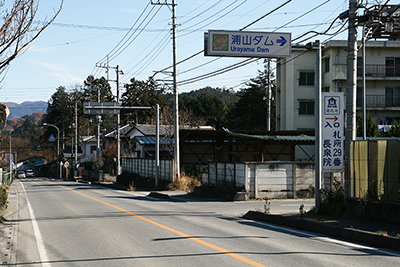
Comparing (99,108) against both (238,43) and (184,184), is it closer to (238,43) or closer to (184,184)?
(184,184)

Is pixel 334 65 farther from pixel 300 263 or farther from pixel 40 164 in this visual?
pixel 40 164

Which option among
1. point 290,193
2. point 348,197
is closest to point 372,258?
point 348,197

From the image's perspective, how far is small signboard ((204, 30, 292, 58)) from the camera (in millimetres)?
12852

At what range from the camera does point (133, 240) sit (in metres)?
9.42

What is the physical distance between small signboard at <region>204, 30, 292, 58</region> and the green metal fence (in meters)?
3.99

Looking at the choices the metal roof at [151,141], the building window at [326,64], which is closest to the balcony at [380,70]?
the building window at [326,64]

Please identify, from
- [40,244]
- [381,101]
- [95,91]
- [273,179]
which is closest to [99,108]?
[273,179]

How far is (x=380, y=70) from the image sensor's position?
40.6 m

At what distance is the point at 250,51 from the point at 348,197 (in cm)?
533

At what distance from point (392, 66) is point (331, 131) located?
3199 cm

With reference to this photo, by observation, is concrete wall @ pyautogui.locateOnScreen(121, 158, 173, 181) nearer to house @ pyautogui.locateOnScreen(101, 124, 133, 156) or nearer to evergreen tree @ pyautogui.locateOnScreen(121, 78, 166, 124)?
house @ pyautogui.locateOnScreen(101, 124, 133, 156)

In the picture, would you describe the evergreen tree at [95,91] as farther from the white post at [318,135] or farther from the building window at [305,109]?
the white post at [318,135]

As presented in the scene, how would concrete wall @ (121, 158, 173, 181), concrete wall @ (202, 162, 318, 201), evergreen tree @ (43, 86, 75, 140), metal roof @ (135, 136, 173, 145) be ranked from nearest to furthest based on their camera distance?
1. concrete wall @ (202, 162, 318, 201)
2. concrete wall @ (121, 158, 173, 181)
3. metal roof @ (135, 136, 173, 145)
4. evergreen tree @ (43, 86, 75, 140)

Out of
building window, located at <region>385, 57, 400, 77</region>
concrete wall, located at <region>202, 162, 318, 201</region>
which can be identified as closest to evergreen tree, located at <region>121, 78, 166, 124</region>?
building window, located at <region>385, 57, 400, 77</region>
